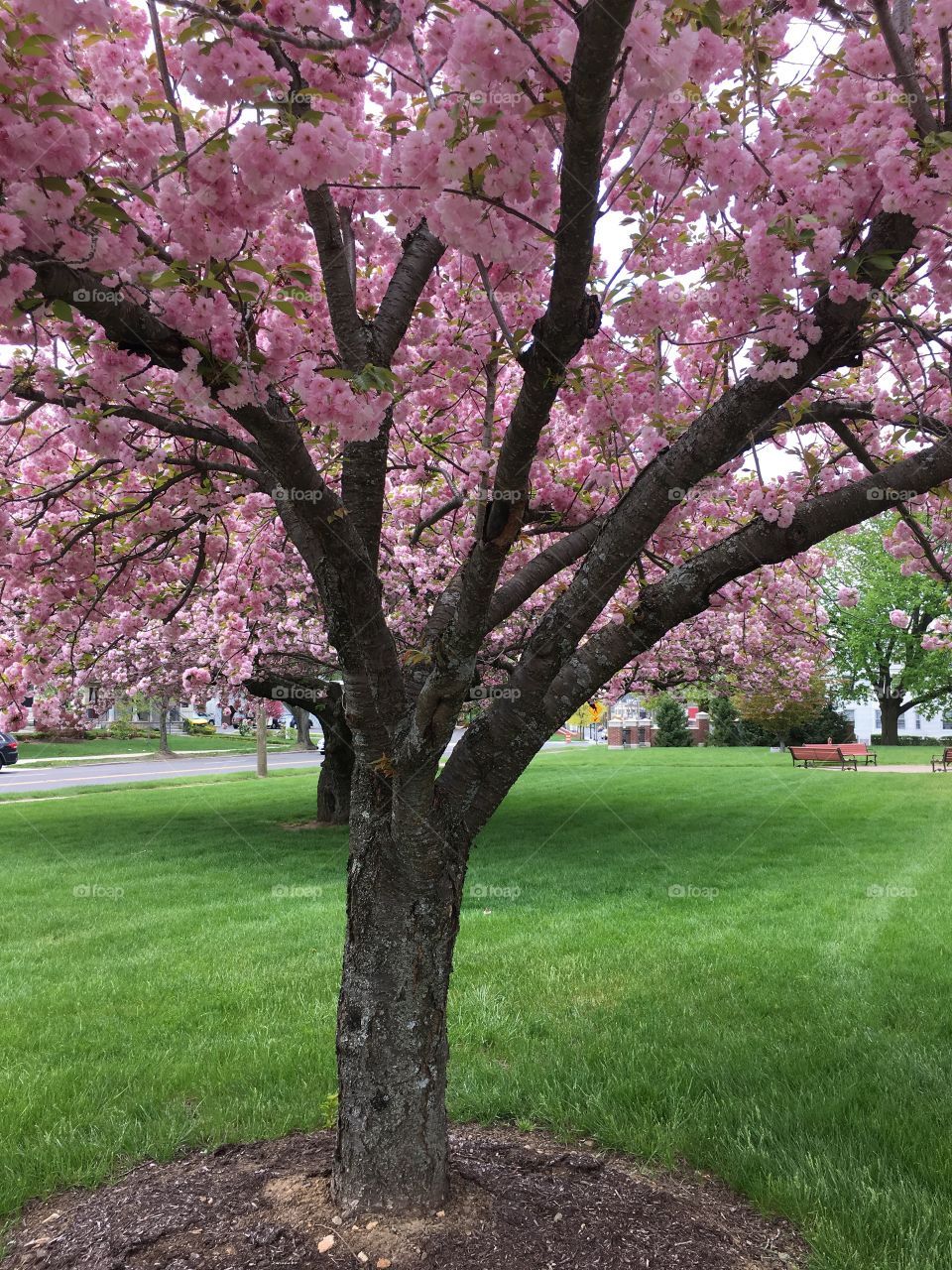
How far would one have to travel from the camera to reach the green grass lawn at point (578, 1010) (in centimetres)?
321

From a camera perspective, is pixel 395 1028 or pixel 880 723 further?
pixel 880 723

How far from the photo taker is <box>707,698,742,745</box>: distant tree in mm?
36094

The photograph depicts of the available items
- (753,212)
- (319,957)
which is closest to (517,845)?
(319,957)

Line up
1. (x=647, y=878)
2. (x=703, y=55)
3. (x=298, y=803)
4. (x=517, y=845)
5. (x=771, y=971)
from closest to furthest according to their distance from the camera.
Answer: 1. (x=703, y=55)
2. (x=771, y=971)
3. (x=647, y=878)
4. (x=517, y=845)
5. (x=298, y=803)

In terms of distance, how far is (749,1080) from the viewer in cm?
385

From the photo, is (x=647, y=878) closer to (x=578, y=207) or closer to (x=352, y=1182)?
(x=352, y=1182)

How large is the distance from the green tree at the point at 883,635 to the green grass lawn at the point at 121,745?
2467cm

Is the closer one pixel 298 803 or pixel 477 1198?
pixel 477 1198

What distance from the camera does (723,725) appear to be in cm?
3644

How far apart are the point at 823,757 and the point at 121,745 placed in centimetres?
2888

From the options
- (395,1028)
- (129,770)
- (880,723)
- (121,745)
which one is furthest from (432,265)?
(880,723)

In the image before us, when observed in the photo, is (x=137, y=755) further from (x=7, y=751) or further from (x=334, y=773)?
(x=334, y=773)

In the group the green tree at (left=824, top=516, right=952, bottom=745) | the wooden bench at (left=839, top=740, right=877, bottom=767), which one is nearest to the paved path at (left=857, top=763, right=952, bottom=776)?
the wooden bench at (left=839, top=740, right=877, bottom=767)

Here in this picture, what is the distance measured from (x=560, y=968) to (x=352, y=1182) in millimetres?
3176
